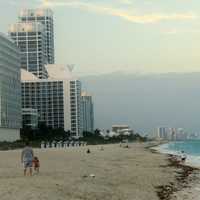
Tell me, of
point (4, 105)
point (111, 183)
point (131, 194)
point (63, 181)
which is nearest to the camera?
point (131, 194)

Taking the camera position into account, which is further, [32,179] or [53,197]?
[32,179]

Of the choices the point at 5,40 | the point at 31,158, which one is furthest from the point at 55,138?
the point at 31,158

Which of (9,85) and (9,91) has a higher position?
(9,85)

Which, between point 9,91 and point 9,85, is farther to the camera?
point 9,91

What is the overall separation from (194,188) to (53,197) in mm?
11862

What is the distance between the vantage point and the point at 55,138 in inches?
7146

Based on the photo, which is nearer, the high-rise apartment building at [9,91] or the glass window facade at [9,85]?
the high-rise apartment building at [9,91]

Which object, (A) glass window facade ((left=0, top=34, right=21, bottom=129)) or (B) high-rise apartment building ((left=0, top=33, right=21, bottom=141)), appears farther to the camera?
(A) glass window facade ((left=0, top=34, right=21, bottom=129))

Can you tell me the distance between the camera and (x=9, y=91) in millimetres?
168375

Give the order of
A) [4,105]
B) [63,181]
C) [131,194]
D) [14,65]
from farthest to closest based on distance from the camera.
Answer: [14,65], [4,105], [63,181], [131,194]

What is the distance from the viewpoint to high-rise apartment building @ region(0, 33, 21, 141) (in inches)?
6112

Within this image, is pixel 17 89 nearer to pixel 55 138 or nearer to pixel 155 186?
pixel 55 138

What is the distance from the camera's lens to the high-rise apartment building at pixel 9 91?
155250 mm

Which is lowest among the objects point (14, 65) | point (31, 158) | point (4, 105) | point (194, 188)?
point (194, 188)
